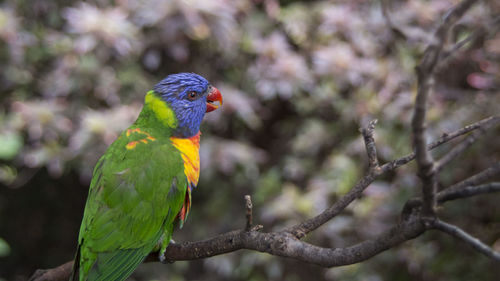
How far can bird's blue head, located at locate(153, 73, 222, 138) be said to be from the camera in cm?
174

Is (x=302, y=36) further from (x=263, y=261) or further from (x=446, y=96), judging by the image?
(x=263, y=261)

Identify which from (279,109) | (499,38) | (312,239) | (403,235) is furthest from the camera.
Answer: (279,109)

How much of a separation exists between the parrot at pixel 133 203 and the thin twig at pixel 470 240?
0.94 m

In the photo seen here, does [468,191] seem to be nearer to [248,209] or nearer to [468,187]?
[468,187]

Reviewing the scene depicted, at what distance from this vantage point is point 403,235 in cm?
87

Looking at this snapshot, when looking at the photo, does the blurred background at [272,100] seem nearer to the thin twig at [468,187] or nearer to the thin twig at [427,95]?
the thin twig at [468,187]

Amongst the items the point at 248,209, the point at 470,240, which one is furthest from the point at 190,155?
the point at 470,240

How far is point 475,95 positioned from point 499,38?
0.32 m

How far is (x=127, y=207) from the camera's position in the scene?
151 centimetres

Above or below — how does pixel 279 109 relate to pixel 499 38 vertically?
below

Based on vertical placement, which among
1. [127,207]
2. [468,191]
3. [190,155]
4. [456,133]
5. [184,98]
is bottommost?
[127,207]

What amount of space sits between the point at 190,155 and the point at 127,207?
0.30 m

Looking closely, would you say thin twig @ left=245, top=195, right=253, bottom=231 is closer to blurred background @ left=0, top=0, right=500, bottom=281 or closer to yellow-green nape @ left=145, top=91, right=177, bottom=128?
yellow-green nape @ left=145, top=91, right=177, bottom=128

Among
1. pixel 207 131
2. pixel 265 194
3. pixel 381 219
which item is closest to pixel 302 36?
pixel 207 131
